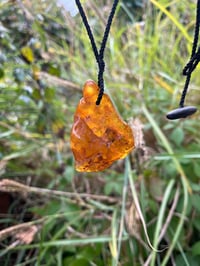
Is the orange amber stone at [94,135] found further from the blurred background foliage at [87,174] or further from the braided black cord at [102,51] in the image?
the blurred background foliage at [87,174]

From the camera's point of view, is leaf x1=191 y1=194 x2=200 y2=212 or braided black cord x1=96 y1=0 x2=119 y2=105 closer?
braided black cord x1=96 y1=0 x2=119 y2=105

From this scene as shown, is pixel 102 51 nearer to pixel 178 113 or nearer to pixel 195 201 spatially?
pixel 178 113

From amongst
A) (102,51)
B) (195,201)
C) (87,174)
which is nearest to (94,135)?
(102,51)

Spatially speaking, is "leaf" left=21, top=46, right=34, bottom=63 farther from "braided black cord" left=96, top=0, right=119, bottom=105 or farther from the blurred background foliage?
"braided black cord" left=96, top=0, right=119, bottom=105

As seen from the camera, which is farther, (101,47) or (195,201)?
(195,201)

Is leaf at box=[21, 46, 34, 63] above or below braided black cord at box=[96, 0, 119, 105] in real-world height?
above

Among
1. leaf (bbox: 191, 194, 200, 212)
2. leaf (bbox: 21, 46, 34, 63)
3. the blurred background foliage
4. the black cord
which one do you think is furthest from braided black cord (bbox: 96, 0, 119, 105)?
leaf (bbox: 21, 46, 34, 63)

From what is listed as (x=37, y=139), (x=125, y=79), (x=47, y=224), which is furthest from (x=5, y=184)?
(x=125, y=79)
